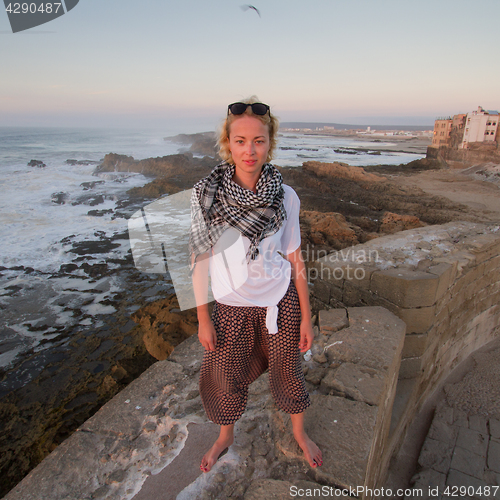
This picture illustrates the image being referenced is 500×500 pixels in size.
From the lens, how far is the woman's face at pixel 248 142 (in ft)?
3.84

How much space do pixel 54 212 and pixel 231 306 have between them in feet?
37.6

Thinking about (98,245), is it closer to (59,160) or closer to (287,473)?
(287,473)

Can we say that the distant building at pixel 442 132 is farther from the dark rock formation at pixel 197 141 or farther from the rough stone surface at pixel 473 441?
the rough stone surface at pixel 473 441

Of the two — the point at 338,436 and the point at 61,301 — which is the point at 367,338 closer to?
the point at 338,436

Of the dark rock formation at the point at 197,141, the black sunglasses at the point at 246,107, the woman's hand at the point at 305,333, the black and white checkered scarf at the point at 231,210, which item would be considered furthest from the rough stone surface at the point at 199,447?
the dark rock formation at the point at 197,141

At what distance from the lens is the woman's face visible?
3.84 ft

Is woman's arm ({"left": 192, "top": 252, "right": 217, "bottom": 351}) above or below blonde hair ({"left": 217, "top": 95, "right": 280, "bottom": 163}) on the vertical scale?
below

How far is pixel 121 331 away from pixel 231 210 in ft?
14.3

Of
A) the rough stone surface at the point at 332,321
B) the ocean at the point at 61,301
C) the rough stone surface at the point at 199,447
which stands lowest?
the ocean at the point at 61,301

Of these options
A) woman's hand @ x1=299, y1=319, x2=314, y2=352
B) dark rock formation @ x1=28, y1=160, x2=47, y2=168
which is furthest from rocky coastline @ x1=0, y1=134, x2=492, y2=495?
dark rock formation @ x1=28, y1=160, x2=47, y2=168

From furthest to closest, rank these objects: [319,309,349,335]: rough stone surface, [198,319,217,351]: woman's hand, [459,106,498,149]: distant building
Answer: [459,106,498,149]: distant building → [319,309,349,335]: rough stone surface → [198,319,217,351]: woman's hand

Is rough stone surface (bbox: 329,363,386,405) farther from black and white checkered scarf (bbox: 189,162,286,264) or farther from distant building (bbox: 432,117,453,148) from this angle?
distant building (bbox: 432,117,453,148)

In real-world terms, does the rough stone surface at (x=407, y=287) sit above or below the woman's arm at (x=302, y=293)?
below

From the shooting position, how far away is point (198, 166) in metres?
15.5
